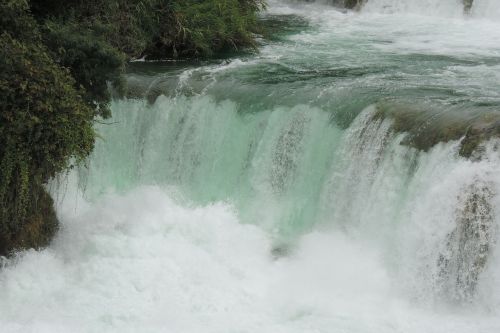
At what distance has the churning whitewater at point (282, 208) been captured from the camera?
24.8 feet

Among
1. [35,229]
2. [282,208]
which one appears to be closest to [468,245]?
[282,208]

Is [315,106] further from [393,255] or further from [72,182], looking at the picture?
[72,182]

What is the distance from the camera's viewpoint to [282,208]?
31.1 ft

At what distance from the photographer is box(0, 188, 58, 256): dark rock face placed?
27.3ft

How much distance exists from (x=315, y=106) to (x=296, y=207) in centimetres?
143

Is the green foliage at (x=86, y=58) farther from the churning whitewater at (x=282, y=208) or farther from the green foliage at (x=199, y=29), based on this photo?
the green foliage at (x=199, y=29)

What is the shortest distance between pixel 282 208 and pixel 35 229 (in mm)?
3246

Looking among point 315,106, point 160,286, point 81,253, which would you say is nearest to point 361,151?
point 315,106

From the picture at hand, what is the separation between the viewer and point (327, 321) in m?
7.50

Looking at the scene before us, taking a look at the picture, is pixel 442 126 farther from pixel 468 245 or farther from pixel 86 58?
pixel 86 58

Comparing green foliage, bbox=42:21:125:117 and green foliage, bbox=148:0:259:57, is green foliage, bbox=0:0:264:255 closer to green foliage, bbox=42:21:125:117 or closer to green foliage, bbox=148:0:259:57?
green foliage, bbox=42:21:125:117

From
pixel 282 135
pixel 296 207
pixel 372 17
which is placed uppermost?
pixel 372 17

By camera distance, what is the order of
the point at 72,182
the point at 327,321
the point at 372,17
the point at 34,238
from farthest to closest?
the point at 372,17, the point at 72,182, the point at 34,238, the point at 327,321

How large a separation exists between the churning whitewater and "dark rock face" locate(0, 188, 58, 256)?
138 mm
